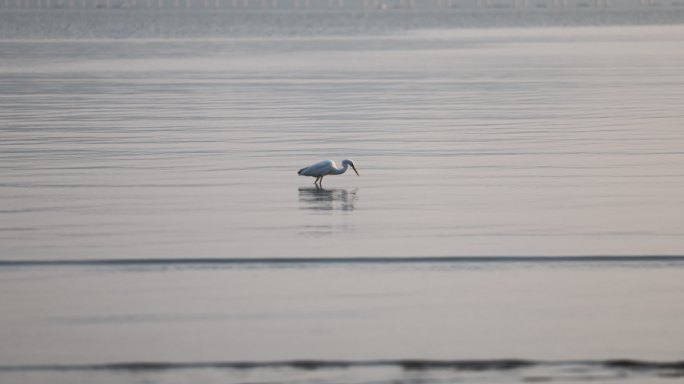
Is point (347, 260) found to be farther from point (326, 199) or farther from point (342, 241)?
point (326, 199)

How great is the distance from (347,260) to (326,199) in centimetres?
460

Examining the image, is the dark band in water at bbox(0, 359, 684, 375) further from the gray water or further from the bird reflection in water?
the bird reflection in water

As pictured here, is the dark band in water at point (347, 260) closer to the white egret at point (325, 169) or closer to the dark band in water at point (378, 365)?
the dark band in water at point (378, 365)

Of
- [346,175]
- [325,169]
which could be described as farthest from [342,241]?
[346,175]

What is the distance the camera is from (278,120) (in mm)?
31969

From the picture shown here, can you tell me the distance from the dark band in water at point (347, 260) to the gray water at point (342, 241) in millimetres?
48

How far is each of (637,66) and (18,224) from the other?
4155 centimetres

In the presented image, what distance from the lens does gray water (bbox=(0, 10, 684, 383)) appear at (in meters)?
10.8

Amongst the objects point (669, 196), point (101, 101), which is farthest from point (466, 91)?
point (669, 196)

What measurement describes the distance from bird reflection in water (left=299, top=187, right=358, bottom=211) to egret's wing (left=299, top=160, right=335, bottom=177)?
0.22 m

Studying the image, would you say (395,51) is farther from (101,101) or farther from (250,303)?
(250,303)

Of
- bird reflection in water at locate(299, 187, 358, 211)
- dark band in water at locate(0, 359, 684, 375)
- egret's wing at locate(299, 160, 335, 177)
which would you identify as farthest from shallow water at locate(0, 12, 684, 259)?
dark band in water at locate(0, 359, 684, 375)

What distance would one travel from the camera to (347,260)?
566 inches

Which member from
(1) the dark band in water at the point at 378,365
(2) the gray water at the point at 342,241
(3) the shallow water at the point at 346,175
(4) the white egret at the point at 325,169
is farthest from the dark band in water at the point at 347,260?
(4) the white egret at the point at 325,169
